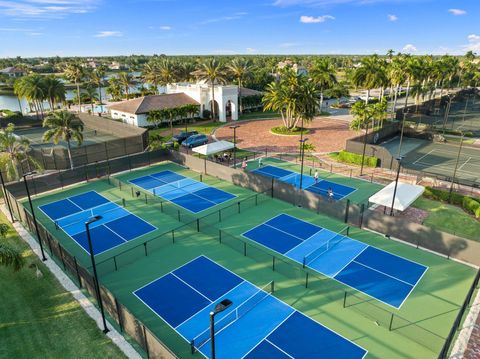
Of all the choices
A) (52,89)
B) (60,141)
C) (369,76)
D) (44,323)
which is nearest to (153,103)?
(60,141)

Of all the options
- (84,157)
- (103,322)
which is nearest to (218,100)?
(84,157)

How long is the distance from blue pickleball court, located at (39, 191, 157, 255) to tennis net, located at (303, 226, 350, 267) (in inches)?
418

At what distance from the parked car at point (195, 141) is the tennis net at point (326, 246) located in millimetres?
25503

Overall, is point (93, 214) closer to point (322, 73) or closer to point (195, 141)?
point (195, 141)

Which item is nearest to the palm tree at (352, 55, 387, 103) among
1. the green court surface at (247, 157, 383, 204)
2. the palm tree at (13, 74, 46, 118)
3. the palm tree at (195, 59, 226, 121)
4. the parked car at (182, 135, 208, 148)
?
the palm tree at (195, 59, 226, 121)

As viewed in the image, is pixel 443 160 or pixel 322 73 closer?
pixel 443 160

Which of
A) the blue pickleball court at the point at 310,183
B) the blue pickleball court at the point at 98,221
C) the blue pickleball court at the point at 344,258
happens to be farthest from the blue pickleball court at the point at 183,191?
the blue pickleball court at the point at 310,183

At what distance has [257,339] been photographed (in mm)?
14094

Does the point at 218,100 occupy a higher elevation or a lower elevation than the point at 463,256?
higher

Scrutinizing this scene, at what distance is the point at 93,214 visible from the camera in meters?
25.3

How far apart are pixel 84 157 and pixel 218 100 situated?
28.1m

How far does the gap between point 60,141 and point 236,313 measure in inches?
1659

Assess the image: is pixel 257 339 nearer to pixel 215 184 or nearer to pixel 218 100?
pixel 215 184

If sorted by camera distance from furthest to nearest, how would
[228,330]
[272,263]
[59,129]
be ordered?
[59,129], [272,263], [228,330]
